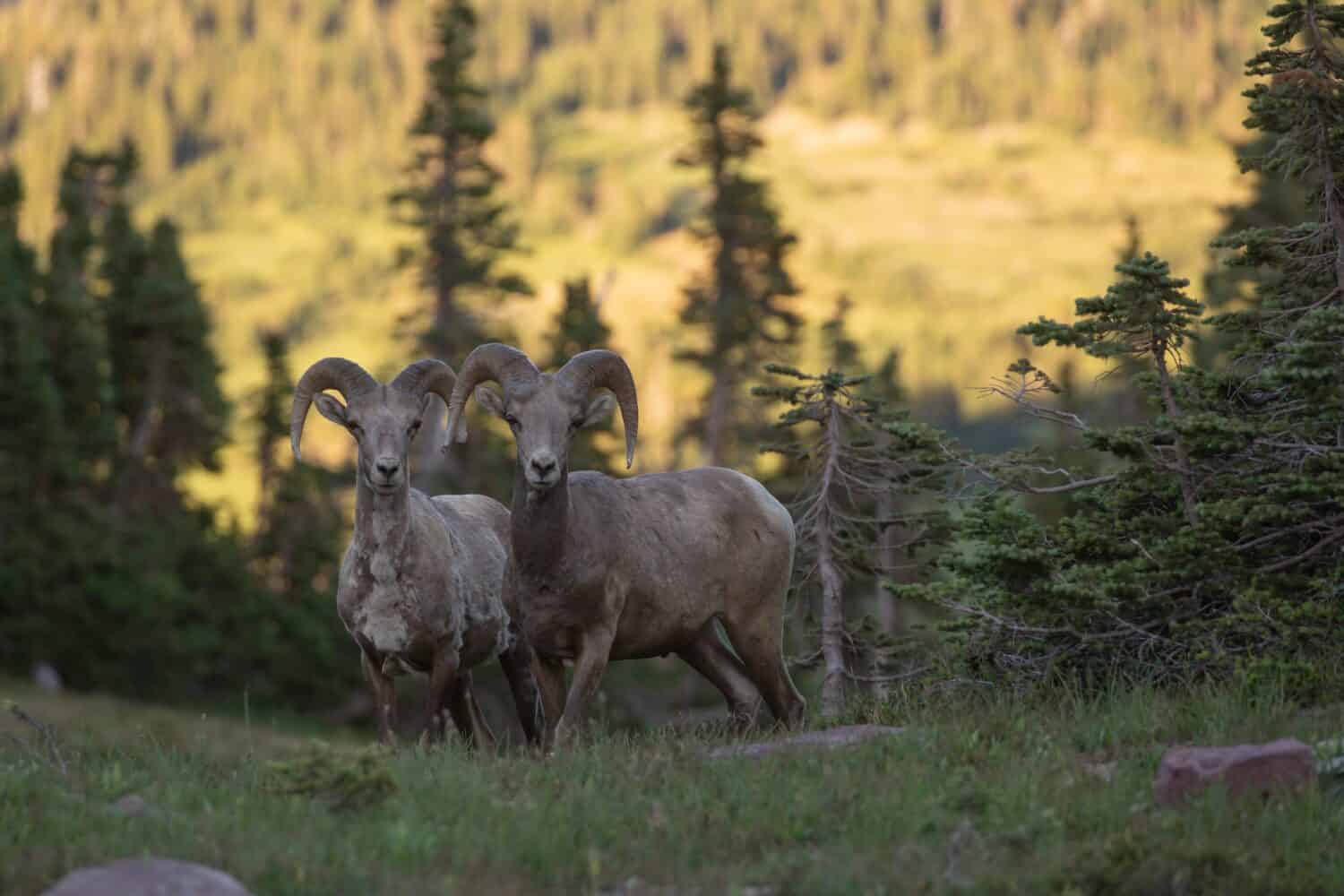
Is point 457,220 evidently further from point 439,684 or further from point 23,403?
point 439,684

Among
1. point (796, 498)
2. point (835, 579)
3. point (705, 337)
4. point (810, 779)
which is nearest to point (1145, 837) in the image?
point (810, 779)

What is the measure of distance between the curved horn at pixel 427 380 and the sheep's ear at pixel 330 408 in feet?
1.52

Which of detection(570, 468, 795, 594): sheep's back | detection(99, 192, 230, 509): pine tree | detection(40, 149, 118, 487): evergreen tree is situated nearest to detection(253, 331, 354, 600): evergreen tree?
detection(99, 192, 230, 509): pine tree

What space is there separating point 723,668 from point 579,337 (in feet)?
80.4

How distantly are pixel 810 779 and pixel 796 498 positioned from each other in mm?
7808

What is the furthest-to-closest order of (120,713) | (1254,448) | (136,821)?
(120,713)
(1254,448)
(136,821)

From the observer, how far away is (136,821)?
798cm

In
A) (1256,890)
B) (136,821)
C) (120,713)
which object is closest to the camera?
(1256,890)

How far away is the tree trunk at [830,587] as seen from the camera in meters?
15.0

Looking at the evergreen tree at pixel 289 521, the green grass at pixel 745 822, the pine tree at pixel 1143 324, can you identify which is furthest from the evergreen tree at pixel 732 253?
the green grass at pixel 745 822

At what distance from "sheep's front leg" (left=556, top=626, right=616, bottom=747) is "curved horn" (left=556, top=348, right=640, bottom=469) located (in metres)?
1.19

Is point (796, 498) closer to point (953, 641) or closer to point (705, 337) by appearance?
point (953, 641)

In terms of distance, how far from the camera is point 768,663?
41.5 feet

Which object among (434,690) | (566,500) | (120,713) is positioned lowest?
(120,713)
